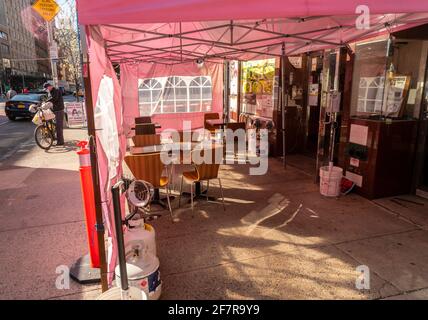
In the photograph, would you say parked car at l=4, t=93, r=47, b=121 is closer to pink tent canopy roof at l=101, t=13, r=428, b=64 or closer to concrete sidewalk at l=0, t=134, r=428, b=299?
concrete sidewalk at l=0, t=134, r=428, b=299

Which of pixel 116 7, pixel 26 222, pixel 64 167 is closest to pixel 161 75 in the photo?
pixel 64 167

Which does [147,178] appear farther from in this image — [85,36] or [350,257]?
[350,257]

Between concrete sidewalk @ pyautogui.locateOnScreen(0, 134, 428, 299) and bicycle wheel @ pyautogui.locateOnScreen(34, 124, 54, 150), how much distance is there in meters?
3.71

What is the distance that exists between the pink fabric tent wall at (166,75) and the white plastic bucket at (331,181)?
604 centimetres

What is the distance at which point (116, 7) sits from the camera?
2379mm

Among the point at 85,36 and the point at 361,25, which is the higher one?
the point at 361,25

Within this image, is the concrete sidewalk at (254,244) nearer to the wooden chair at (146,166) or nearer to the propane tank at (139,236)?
the propane tank at (139,236)

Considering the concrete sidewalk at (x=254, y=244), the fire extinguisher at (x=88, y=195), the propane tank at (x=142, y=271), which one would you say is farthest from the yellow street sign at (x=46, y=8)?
the propane tank at (x=142, y=271)

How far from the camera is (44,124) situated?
Answer: 30.1 ft

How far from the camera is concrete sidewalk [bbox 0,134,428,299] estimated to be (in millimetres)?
2896

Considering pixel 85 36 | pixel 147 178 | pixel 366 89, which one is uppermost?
pixel 85 36

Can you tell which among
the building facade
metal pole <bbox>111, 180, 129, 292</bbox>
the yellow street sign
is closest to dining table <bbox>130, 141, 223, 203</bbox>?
metal pole <bbox>111, 180, 129, 292</bbox>

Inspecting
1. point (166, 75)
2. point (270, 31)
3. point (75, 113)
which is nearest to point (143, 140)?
point (270, 31)

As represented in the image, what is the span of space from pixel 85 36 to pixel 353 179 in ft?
15.5
